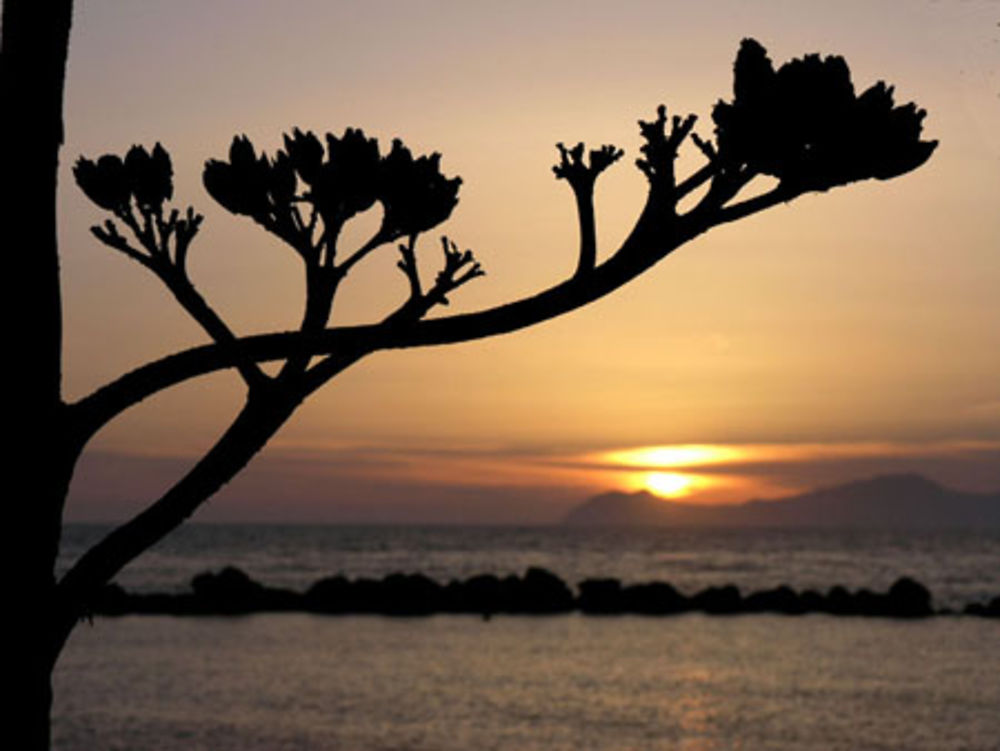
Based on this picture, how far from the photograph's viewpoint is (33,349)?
7402mm

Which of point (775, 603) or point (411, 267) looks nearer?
point (411, 267)

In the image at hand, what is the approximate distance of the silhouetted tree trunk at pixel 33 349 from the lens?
290 inches

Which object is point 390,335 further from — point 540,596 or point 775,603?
point 775,603

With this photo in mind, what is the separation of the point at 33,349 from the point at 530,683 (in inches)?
1253

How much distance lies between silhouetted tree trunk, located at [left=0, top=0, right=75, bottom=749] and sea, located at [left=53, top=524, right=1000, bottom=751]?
21597mm

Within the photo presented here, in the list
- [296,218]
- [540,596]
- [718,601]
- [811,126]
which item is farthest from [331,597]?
[811,126]

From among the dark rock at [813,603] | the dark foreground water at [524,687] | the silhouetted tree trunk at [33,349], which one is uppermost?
the silhouetted tree trunk at [33,349]

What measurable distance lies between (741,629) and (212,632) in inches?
736

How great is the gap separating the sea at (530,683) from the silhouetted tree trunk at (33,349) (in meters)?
21.6

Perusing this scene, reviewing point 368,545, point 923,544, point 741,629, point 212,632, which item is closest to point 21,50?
point 212,632

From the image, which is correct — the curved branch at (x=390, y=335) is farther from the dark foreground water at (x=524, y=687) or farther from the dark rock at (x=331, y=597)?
the dark rock at (x=331, y=597)

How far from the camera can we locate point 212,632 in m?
53.5

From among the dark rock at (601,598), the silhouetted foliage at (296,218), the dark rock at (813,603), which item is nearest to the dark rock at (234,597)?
the dark rock at (601,598)

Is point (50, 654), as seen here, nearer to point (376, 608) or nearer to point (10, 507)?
point (10, 507)
